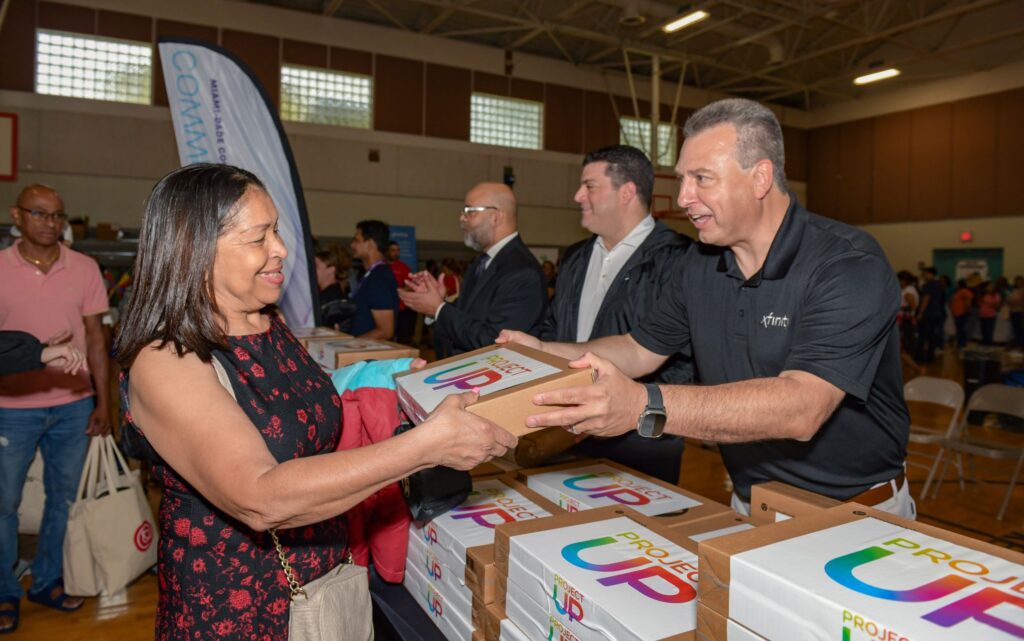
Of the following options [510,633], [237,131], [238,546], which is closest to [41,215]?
[237,131]

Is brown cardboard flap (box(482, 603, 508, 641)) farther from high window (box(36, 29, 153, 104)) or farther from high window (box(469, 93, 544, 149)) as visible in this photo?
high window (box(469, 93, 544, 149))

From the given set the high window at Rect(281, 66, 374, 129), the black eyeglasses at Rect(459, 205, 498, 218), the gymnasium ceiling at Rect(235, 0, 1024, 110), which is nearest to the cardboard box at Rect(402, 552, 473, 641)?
the black eyeglasses at Rect(459, 205, 498, 218)

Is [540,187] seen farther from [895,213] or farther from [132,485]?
[132,485]

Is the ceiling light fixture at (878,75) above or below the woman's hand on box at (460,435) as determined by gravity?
above

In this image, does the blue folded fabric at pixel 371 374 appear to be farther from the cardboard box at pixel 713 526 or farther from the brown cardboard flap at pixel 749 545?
the brown cardboard flap at pixel 749 545

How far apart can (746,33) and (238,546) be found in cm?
1574

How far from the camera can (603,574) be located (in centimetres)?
113

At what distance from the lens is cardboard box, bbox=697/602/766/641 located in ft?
2.79

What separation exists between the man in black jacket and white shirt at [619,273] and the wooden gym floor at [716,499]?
207cm

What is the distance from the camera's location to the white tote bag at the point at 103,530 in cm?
302

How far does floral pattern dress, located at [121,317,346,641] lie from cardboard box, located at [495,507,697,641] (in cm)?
47

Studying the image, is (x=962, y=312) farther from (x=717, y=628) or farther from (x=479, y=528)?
(x=717, y=628)

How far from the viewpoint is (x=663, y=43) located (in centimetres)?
1492

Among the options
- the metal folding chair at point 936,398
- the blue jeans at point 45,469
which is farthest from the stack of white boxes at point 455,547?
the metal folding chair at point 936,398
